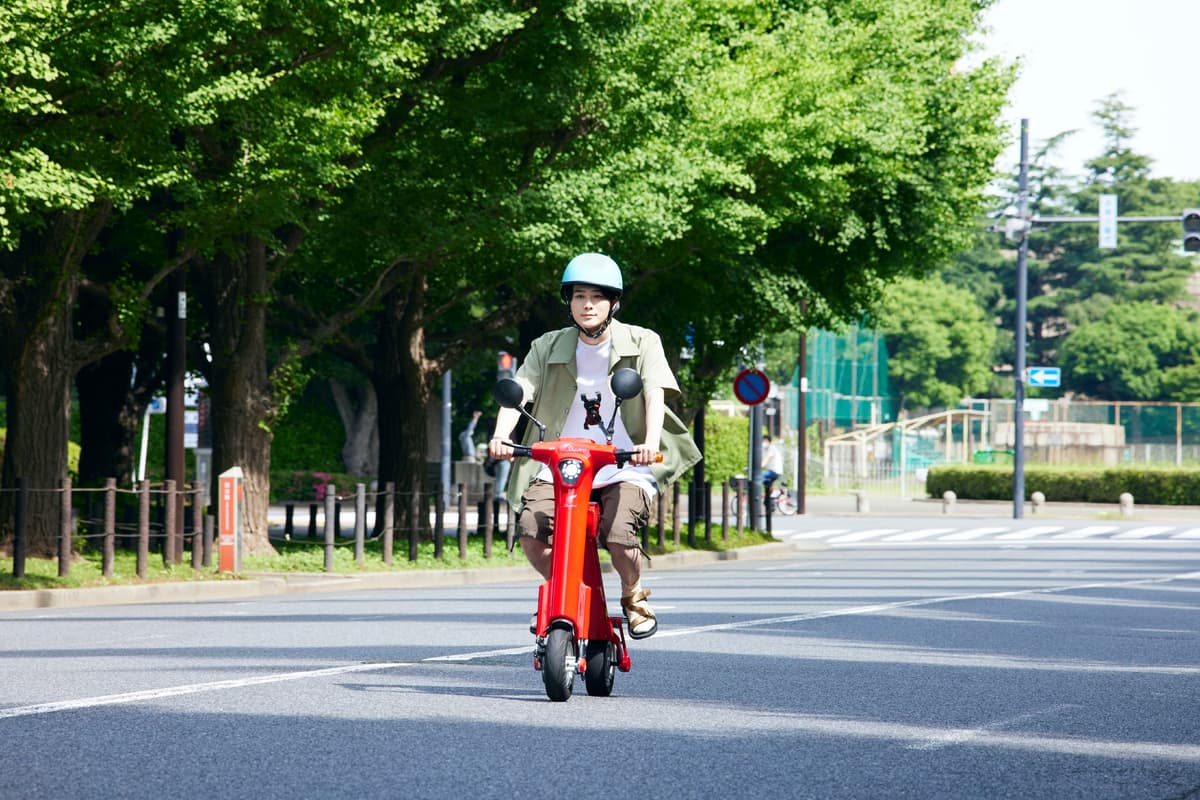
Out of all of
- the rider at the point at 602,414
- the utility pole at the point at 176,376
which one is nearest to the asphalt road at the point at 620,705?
the rider at the point at 602,414

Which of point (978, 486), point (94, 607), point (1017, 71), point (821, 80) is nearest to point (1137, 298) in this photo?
point (978, 486)

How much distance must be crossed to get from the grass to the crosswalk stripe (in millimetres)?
11795

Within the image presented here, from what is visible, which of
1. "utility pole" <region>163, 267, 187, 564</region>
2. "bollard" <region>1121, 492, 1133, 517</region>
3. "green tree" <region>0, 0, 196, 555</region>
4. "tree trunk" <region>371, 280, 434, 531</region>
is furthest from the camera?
"bollard" <region>1121, 492, 1133, 517</region>

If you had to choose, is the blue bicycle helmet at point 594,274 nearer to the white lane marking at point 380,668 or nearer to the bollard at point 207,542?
the white lane marking at point 380,668

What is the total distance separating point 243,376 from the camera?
72.4 feet

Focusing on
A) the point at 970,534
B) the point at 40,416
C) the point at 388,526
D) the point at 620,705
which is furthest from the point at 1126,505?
the point at 620,705

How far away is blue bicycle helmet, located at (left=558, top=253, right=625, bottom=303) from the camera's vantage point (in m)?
7.71

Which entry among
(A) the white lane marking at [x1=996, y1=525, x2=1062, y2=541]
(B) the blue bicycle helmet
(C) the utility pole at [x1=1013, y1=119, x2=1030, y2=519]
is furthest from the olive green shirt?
(C) the utility pole at [x1=1013, y1=119, x2=1030, y2=519]

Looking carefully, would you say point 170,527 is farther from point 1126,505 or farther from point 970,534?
point 1126,505

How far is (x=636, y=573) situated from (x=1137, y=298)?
9728 cm

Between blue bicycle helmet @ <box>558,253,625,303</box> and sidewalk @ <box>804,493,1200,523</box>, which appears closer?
→ blue bicycle helmet @ <box>558,253,625,303</box>

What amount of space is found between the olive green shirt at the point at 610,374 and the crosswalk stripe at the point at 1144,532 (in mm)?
31965

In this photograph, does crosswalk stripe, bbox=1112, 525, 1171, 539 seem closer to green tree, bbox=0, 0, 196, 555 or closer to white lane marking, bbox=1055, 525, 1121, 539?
white lane marking, bbox=1055, 525, 1121, 539

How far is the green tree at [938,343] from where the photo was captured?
9750 centimetres
